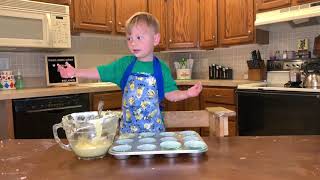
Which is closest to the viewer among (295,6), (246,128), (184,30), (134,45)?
(134,45)

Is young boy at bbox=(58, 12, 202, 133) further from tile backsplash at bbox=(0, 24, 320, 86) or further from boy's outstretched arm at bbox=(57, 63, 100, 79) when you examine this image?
tile backsplash at bbox=(0, 24, 320, 86)

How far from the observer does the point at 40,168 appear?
64cm

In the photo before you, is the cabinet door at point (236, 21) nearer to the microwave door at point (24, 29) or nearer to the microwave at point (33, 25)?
the microwave at point (33, 25)

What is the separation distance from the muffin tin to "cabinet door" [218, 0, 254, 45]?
90.4 inches

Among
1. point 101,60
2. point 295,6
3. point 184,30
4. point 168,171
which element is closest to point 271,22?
point 295,6

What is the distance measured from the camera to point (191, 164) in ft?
2.08

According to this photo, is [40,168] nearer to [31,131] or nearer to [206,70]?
[31,131]

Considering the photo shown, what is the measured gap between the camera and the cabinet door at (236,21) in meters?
2.82

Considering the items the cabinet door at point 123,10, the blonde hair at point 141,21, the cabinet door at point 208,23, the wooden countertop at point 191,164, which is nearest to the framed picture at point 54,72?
the cabinet door at point 123,10

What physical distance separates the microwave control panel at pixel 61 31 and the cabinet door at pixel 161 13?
114cm

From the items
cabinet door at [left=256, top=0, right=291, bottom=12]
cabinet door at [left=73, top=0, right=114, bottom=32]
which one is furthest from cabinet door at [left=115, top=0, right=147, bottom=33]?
cabinet door at [left=256, top=0, right=291, bottom=12]

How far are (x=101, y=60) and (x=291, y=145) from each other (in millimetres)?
2674

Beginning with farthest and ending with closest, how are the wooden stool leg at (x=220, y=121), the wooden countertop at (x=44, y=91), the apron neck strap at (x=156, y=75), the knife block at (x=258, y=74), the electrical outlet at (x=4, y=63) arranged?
1. the knife block at (x=258, y=74)
2. the electrical outlet at (x=4, y=63)
3. the wooden countertop at (x=44, y=91)
4. the apron neck strap at (x=156, y=75)
5. the wooden stool leg at (x=220, y=121)

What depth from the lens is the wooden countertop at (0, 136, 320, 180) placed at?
58cm
